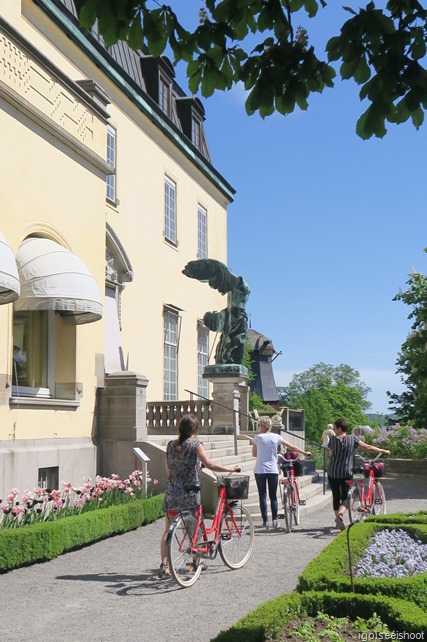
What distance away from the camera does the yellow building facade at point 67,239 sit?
528 inches

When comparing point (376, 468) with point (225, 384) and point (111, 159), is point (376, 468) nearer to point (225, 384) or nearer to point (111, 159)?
point (225, 384)

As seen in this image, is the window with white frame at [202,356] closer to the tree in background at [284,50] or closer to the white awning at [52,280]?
the white awning at [52,280]

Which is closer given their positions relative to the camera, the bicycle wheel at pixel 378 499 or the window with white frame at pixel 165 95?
the bicycle wheel at pixel 378 499

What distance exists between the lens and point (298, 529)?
13789 mm

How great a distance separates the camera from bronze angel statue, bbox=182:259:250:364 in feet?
74.7

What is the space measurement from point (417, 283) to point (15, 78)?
12.7 m

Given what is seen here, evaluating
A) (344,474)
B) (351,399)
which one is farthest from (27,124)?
(351,399)

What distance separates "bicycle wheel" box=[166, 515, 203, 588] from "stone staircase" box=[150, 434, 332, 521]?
6042 mm

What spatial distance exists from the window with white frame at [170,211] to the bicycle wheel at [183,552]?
57.1 ft

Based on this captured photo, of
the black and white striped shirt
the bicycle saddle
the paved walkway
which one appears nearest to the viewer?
the paved walkway

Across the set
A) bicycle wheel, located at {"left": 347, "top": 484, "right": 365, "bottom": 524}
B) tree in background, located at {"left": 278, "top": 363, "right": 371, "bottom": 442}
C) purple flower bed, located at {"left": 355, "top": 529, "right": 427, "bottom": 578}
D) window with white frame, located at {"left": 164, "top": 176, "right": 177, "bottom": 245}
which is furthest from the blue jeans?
tree in background, located at {"left": 278, "top": 363, "right": 371, "bottom": 442}

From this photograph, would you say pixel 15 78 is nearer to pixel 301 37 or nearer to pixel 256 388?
pixel 301 37

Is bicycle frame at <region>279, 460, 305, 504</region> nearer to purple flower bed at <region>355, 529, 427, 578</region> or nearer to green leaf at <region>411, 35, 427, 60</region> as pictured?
purple flower bed at <region>355, 529, 427, 578</region>

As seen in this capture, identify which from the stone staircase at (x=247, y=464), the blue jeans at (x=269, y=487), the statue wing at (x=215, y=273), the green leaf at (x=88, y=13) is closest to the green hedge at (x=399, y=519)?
the blue jeans at (x=269, y=487)
